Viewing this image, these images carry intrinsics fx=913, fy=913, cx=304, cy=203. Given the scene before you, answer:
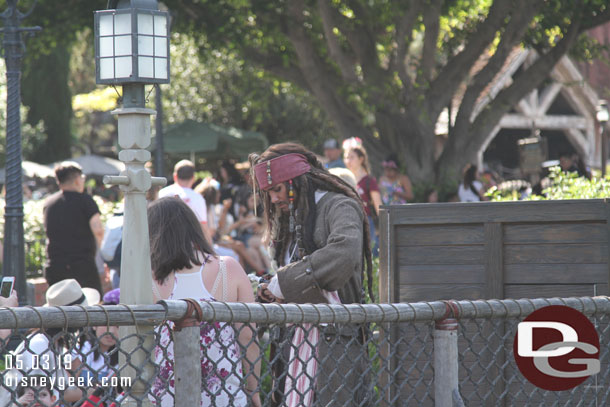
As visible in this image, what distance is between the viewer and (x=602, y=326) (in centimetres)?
362

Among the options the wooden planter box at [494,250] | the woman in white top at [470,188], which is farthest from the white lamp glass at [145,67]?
the woman in white top at [470,188]

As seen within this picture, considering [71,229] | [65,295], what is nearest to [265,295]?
[65,295]

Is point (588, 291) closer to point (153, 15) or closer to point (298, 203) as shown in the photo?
point (298, 203)

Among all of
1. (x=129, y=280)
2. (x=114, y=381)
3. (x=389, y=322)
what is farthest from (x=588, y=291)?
(x=114, y=381)

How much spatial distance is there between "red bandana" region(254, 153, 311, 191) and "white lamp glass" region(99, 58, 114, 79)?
0.78m

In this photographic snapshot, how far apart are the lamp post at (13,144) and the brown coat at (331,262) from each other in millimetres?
5473

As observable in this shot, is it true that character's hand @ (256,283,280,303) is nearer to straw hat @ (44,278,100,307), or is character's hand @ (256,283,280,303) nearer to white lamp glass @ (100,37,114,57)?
white lamp glass @ (100,37,114,57)

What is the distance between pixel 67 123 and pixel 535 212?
117 feet

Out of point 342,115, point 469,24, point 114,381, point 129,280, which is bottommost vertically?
point 114,381

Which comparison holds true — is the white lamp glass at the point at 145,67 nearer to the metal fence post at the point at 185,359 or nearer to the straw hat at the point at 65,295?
the metal fence post at the point at 185,359

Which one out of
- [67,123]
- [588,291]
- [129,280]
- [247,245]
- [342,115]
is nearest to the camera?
[129,280]

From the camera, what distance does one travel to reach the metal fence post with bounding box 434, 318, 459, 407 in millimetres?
2631

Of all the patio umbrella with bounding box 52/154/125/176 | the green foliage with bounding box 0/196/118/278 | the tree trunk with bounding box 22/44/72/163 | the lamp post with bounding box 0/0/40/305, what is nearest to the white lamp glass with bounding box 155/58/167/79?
the lamp post with bounding box 0/0/40/305

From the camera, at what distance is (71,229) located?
8.19m
